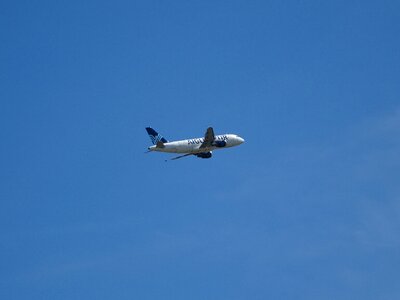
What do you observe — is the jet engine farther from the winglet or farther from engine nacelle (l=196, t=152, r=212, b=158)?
the winglet

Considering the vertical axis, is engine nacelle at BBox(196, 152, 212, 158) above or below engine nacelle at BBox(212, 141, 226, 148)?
below

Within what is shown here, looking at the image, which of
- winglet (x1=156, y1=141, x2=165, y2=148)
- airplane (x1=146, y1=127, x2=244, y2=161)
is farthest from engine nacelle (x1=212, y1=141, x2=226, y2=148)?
winglet (x1=156, y1=141, x2=165, y2=148)

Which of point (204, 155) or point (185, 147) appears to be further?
point (204, 155)

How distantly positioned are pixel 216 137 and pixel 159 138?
415 inches

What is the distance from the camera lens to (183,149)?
19112 cm

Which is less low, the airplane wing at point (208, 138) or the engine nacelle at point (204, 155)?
the airplane wing at point (208, 138)

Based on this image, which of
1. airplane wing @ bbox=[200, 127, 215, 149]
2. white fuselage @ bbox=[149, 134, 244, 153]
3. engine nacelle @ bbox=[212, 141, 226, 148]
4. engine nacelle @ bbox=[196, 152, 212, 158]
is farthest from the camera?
engine nacelle @ bbox=[196, 152, 212, 158]

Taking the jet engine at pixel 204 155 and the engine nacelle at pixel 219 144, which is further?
the jet engine at pixel 204 155

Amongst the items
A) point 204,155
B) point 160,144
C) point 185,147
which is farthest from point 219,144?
point 160,144

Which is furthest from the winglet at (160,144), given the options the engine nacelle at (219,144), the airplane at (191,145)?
the engine nacelle at (219,144)

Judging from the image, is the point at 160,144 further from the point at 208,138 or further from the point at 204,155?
the point at 208,138

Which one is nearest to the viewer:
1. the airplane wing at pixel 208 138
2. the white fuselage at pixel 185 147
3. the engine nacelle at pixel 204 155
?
the airplane wing at pixel 208 138

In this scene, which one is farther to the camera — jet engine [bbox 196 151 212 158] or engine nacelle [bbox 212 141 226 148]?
jet engine [bbox 196 151 212 158]

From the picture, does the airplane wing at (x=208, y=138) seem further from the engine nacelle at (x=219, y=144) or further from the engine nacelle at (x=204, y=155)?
the engine nacelle at (x=204, y=155)
